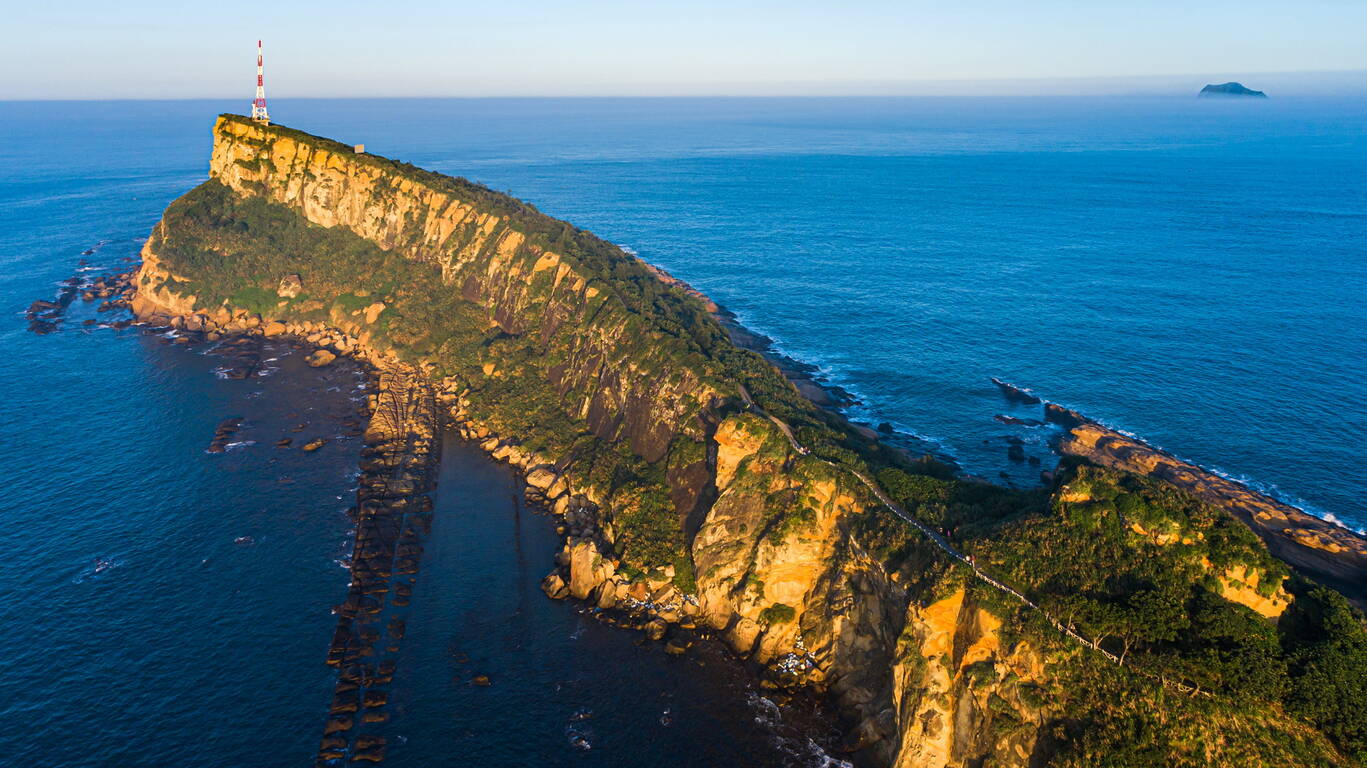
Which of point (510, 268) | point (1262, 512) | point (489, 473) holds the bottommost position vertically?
point (489, 473)

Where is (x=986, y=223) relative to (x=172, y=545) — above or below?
above

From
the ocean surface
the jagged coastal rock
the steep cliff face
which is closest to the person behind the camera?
the jagged coastal rock

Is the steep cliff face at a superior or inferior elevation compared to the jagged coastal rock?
superior

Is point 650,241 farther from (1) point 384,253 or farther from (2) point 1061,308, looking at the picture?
(2) point 1061,308

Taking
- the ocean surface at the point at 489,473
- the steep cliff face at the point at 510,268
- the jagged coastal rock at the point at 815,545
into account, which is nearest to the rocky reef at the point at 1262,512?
the ocean surface at the point at 489,473

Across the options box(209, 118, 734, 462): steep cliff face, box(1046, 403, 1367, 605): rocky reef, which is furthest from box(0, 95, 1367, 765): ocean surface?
box(209, 118, 734, 462): steep cliff face

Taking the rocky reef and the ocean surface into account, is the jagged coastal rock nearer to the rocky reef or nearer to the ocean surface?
the ocean surface

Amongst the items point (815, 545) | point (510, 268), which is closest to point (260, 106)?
point (510, 268)

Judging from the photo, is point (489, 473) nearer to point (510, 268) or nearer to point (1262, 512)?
point (510, 268)

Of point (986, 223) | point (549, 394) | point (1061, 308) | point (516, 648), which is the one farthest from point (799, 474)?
point (986, 223)
